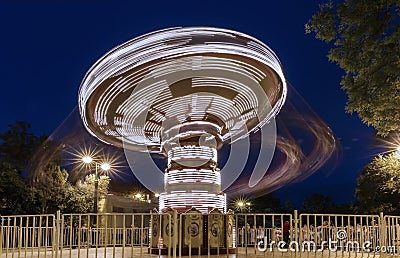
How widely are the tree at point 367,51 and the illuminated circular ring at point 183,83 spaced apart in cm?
185

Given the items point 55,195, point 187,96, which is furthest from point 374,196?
point 187,96

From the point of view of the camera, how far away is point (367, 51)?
13.1 metres

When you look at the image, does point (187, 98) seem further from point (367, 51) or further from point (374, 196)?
point (374, 196)

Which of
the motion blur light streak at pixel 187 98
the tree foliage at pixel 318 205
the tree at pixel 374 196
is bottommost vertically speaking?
the tree foliage at pixel 318 205

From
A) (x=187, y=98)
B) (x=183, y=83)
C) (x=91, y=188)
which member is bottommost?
(x=91, y=188)

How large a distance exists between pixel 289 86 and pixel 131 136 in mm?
6188

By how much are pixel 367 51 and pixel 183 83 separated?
5.00m

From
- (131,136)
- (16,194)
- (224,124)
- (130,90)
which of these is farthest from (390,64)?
(16,194)

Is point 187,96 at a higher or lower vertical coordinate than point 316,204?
higher

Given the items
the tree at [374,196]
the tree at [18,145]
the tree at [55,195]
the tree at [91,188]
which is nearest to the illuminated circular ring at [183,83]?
the tree at [55,195]

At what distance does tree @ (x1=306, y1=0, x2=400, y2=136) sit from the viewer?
42.0 ft

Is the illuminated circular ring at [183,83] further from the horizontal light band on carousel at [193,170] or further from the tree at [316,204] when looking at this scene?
the tree at [316,204]

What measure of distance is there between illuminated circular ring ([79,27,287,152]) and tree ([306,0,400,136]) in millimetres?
1853

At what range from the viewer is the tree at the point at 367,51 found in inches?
504
